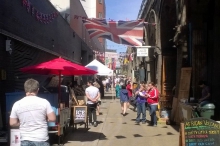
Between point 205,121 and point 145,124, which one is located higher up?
point 205,121

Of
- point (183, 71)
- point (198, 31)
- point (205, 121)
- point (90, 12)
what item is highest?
point (90, 12)

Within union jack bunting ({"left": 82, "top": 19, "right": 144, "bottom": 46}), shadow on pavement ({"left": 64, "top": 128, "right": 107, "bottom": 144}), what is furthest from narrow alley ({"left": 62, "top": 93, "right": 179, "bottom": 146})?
union jack bunting ({"left": 82, "top": 19, "right": 144, "bottom": 46})

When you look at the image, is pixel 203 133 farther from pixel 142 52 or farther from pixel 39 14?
pixel 142 52

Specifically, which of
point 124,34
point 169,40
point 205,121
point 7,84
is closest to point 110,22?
point 124,34

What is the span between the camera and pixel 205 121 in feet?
23.5

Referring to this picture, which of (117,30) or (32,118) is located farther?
(117,30)

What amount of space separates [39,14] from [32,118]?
11.2 metres

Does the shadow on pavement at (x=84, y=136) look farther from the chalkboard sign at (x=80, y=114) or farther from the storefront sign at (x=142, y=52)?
the storefront sign at (x=142, y=52)

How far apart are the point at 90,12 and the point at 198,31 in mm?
47976

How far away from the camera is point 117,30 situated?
64.4 feet

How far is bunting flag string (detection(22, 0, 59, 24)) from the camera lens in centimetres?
1350

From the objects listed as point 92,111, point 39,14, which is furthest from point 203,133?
point 39,14

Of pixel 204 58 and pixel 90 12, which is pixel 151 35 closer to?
pixel 204 58

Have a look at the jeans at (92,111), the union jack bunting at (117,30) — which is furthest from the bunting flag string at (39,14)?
the jeans at (92,111)
